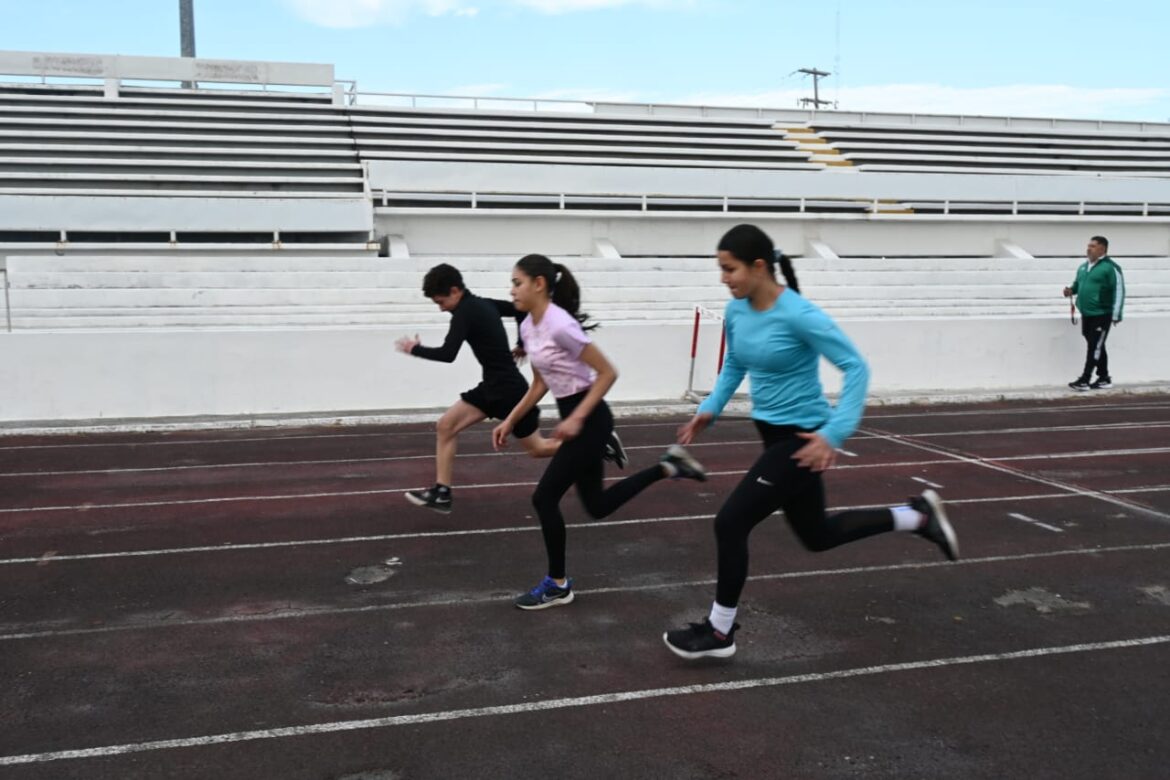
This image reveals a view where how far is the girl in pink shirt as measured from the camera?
497cm

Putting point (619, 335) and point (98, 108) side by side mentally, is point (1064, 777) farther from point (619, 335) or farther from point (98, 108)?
point (98, 108)

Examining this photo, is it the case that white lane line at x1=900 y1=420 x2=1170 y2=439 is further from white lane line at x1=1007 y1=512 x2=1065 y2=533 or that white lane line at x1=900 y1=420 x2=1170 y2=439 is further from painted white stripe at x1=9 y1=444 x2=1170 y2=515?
white lane line at x1=1007 y1=512 x2=1065 y2=533

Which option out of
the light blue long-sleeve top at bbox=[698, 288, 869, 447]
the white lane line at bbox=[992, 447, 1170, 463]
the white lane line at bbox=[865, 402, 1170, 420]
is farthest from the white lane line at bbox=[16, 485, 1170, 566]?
the white lane line at bbox=[865, 402, 1170, 420]

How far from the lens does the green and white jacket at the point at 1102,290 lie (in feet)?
45.1

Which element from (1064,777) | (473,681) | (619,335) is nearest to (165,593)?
(473,681)

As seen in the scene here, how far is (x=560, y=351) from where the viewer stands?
5.02 m

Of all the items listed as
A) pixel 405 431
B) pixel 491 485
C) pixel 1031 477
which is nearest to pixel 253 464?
pixel 405 431

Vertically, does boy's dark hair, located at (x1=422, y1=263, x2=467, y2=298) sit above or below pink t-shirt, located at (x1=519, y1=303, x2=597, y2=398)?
above

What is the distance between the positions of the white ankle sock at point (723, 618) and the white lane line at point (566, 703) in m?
0.23

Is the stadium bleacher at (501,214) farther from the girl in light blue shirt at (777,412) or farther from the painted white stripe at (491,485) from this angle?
the girl in light blue shirt at (777,412)

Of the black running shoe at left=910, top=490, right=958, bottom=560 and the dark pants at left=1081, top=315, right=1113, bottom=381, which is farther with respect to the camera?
the dark pants at left=1081, top=315, right=1113, bottom=381

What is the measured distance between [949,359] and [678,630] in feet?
36.4

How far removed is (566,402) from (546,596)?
1.04 m

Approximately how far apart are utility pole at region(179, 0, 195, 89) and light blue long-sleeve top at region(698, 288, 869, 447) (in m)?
34.8
